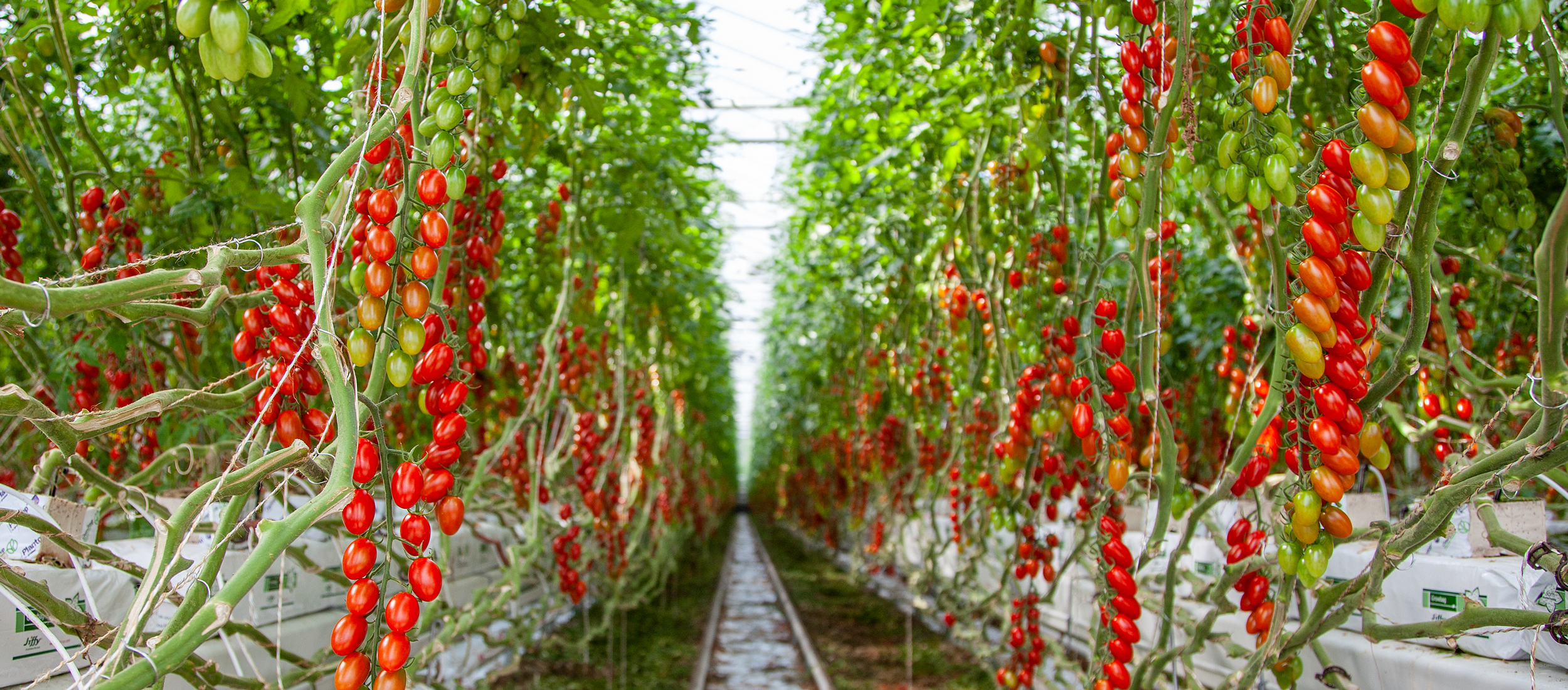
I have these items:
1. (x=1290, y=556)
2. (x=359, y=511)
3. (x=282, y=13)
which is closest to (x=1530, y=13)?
(x=1290, y=556)

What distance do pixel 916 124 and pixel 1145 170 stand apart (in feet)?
5.62

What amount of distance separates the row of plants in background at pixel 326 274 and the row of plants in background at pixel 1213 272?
0.96m

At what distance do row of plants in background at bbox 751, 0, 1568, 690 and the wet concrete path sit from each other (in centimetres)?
109

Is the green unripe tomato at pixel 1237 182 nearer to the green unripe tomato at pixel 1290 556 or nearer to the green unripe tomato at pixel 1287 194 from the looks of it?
the green unripe tomato at pixel 1287 194

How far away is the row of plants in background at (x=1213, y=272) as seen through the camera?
44.4 inches

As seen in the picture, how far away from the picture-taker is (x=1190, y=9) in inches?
52.0

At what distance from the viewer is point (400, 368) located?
107 cm

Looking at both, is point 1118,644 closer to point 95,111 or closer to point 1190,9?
point 1190,9

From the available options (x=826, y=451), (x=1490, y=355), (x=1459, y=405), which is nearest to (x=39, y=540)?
(x=1459, y=405)

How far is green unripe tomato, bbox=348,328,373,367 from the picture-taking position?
42.5 inches

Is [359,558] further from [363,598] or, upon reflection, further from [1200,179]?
[1200,179]

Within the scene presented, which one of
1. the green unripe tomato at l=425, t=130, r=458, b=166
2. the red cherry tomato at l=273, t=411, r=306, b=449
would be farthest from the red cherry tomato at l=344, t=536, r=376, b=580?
the green unripe tomato at l=425, t=130, r=458, b=166

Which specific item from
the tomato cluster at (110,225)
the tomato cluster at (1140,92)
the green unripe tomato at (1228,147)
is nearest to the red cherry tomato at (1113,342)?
the tomato cluster at (1140,92)

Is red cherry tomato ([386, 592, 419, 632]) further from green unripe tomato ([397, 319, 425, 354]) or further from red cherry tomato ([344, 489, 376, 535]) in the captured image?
green unripe tomato ([397, 319, 425, 354])
